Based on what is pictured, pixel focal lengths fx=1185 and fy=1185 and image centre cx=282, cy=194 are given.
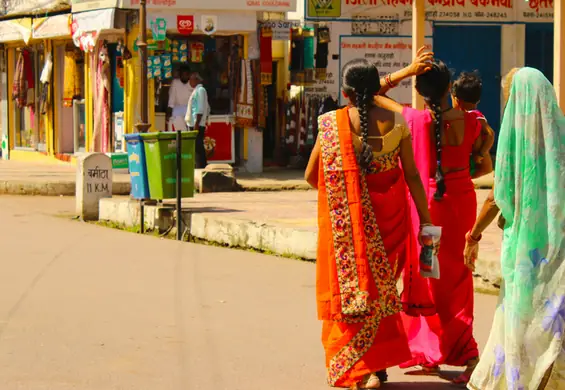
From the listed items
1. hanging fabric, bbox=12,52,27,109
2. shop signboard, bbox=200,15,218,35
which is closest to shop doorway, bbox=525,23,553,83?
shop signboard, bbox=200,15,218,35

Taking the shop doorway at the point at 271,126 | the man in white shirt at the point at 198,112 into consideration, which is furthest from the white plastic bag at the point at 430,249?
the shop doorway at the point at 271,126

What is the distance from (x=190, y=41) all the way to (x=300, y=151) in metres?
2.79

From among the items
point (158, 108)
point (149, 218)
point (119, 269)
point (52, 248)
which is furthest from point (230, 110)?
point (119, 269)

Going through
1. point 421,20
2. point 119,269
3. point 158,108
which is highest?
point 421,20

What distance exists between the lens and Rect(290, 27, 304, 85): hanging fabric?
68.2 ft

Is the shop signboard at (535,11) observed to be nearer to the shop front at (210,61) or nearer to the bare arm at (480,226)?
the shop front at (210,61)

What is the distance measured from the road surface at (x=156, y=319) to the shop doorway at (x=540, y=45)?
40.4 feet

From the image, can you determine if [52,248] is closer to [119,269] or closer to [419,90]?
[119,269]

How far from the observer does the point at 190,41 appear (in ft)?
66.9

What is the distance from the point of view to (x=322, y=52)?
21.1 meters

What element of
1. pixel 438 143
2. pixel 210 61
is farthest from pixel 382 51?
pixel 438 143

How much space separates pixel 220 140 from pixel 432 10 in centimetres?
483

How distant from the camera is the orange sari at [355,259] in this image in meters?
5.88

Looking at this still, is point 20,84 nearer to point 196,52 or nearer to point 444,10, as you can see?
point 196,52
